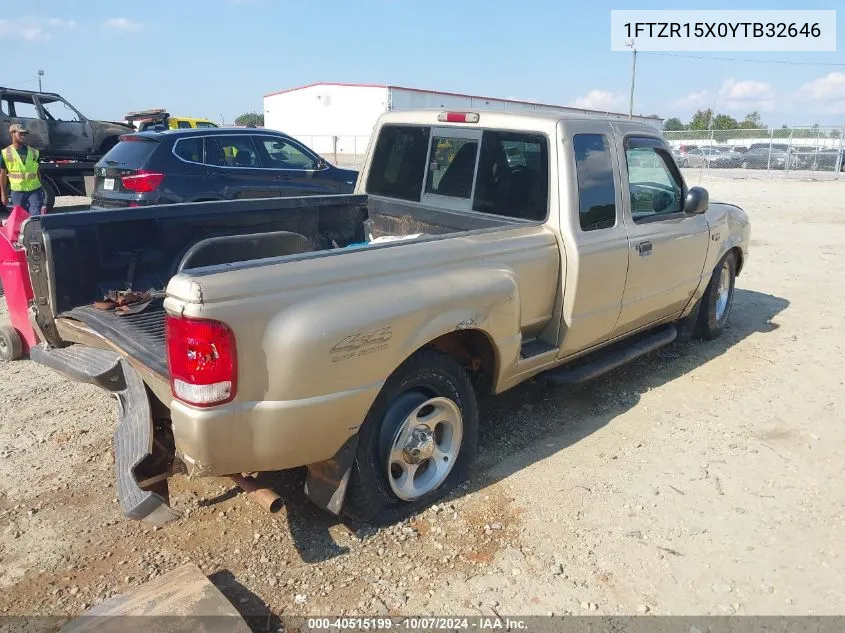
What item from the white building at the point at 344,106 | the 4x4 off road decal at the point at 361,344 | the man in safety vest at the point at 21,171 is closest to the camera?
the 4x4 off road decal at the point at 361,344

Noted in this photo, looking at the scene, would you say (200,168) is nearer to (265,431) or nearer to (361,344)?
(361,344)

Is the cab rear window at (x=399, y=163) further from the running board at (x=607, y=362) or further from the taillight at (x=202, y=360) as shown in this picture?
the taillight at (x=202, y=360)

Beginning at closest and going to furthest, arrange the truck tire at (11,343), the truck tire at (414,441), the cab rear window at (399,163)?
the truck tire at (414,441), the truck tire at (11,343), the cab rear window at (399,163)

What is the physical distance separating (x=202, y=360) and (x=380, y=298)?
31.4 inches

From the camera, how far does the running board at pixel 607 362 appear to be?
172 inches

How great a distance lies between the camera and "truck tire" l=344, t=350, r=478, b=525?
3105mm

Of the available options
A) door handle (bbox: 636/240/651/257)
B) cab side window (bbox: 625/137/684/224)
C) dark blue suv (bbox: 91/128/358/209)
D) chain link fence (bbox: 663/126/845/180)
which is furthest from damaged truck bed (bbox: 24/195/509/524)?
chain link fence (bbox: 663/126/845/180)

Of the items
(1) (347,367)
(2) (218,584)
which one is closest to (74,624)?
(2) (218,584)

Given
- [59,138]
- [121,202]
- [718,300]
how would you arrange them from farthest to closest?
[59,138] < [121,202] < [718,300]

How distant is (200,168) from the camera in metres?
9.11

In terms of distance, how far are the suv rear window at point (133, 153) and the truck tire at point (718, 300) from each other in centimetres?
709

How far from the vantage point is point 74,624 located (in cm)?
254

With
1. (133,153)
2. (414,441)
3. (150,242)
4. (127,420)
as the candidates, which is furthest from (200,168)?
(414,441)

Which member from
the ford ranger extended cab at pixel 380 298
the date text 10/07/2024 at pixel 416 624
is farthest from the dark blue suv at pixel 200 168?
the date text 10/07/2024 at pixel 416 624
